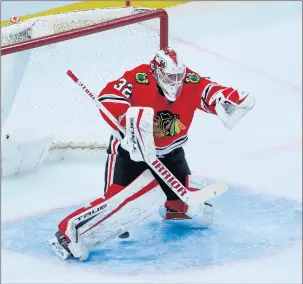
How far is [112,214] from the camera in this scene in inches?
86.7

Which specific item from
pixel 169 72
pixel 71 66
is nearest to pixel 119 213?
pixel 169 72

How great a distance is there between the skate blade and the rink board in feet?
0.06

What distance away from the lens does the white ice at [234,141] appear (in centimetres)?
221

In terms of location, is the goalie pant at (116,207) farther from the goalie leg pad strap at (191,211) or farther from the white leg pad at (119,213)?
the goalie leg pad strap at (191,211)

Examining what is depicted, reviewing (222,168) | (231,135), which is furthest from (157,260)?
(231,135)

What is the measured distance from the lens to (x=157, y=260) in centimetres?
228

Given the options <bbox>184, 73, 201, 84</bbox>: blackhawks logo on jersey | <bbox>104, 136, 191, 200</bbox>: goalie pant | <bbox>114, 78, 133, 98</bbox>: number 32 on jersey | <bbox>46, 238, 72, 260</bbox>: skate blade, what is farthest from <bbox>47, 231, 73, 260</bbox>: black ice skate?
<bbox>184, 73, 201, 84</bbox>: blackhawks logo on jersey

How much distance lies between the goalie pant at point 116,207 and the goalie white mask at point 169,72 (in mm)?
233

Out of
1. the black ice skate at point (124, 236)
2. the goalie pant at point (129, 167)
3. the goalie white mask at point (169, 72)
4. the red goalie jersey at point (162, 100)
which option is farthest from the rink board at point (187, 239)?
the goalie white mask at point (169, 72)

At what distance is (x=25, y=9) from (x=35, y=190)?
1.98 m

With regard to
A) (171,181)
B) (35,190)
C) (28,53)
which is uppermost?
(28,53)

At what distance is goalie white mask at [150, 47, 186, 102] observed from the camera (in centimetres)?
212

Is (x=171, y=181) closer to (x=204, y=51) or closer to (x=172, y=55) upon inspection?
(x=172, y=55)

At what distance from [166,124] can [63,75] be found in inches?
44.4
